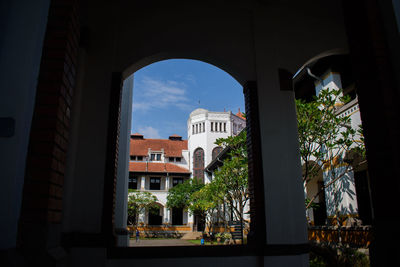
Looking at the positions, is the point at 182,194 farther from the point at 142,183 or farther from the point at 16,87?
the point at 16,87

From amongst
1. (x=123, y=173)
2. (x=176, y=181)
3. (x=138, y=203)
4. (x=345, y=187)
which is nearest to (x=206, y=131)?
(x=176, y=181)

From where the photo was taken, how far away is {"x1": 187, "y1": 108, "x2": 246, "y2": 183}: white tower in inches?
1549

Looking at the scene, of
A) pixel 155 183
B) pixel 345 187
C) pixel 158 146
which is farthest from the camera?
pixel 158 146

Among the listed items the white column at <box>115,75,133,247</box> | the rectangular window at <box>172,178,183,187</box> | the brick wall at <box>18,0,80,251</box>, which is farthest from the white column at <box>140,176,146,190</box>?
the brick wall at <box>18,0,80,251</box>

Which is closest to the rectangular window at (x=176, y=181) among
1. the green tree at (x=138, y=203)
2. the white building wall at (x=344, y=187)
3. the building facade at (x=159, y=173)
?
the building facade at (x=159, y=173)

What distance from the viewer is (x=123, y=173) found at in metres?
5.53

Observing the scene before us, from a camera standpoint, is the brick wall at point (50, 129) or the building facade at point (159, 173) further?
the building facade at point (159, 173)

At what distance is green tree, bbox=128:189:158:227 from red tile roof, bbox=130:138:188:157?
9.52m

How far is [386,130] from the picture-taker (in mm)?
1924

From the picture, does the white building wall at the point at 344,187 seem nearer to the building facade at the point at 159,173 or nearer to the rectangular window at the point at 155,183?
the building facade at the point at 159,173

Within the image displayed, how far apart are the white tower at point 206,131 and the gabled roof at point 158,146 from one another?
170 cm

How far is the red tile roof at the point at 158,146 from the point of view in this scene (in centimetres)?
3900

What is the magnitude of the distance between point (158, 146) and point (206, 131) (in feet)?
21.6

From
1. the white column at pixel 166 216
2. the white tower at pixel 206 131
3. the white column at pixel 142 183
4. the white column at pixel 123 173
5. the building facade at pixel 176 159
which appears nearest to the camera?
the white column at pixel 123 173
